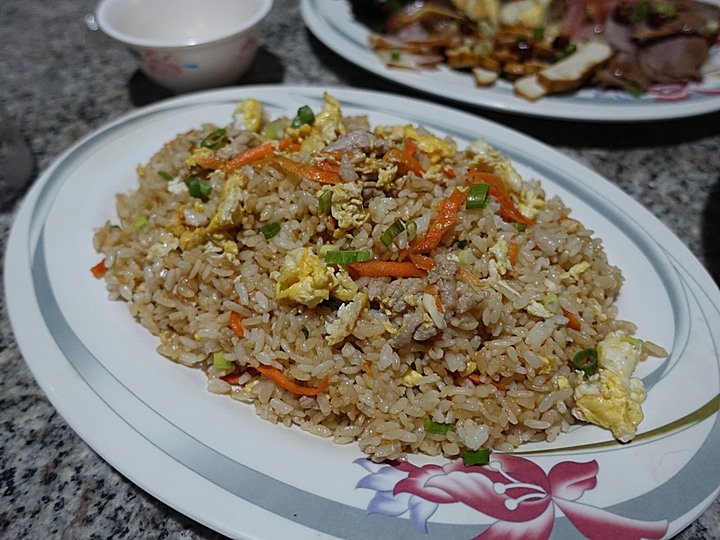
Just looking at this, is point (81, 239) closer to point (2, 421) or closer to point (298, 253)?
point (2, 421)

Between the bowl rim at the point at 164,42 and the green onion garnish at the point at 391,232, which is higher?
the green onion garnish at the point at 391,232

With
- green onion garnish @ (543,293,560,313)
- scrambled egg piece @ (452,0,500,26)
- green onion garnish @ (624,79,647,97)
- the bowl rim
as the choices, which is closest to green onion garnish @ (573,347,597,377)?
green onion garnish @ (543,293,560,313)

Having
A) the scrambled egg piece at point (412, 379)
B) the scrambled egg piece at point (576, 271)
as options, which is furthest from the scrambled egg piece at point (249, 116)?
the scrambled egg piece at point (576, 271)

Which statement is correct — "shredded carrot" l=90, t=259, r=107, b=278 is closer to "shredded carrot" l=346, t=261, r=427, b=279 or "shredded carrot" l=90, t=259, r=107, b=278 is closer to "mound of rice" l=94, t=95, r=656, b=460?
"mound of rice" l=94, t=95, r=656, b=460

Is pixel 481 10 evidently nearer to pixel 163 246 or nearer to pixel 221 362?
pixel 163 246

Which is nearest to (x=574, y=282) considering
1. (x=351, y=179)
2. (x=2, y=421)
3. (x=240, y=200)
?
(x=351, y=179)

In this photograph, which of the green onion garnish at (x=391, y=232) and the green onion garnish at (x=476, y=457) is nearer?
the green onion garnish at (x=476, y=457)

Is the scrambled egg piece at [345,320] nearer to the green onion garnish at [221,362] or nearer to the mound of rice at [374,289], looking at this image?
the mound of rice at [374,289]
